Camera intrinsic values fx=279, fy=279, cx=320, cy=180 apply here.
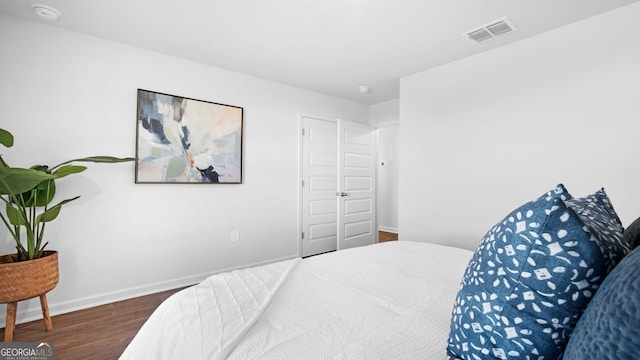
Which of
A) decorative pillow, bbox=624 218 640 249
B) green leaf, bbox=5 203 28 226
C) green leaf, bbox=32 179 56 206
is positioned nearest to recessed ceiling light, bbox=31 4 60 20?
green leaf, bbox=32 179 56 206

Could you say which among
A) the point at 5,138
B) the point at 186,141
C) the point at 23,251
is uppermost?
the point at 186,141

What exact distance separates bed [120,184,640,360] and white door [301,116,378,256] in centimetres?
259

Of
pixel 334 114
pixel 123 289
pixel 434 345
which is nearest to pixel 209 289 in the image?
pixel 434 345

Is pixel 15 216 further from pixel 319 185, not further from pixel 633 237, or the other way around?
pixel 633 237

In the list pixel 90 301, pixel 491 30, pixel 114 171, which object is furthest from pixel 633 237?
pixel 90 301

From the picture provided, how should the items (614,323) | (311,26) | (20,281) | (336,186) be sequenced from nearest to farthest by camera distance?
1. (614,323)
2. (20,281)
3. (311,26)
4. (336,186)

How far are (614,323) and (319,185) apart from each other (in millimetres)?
3973

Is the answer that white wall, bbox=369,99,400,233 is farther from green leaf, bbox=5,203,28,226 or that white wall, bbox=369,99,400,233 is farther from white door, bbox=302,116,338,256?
green leaf, bbox=5,203,28,226

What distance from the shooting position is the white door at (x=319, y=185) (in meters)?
4.15

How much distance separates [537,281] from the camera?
0.57 m

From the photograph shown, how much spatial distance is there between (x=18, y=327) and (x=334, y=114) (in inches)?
163

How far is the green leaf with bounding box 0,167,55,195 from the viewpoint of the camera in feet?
5.57

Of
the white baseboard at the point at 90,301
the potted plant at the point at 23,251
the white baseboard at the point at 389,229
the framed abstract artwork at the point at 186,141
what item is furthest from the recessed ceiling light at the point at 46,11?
the white baseboard at the point at 389,229

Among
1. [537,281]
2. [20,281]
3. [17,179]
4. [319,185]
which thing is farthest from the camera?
[319,185]
